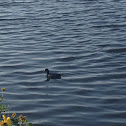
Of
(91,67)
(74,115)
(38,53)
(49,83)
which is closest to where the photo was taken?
(74,115)

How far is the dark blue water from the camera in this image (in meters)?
12.8

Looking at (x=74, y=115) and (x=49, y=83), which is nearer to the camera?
(x=74, y=115)

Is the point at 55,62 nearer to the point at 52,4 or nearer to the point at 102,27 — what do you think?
the point at 102,27

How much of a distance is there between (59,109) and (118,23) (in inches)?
546

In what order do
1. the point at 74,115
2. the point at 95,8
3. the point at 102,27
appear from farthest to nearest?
the point at 95,8 < the point at 102,27 < the point at 74,115

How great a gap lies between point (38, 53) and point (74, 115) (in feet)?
24.3

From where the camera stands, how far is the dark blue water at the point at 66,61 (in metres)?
12.8

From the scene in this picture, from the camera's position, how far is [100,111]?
12.7m

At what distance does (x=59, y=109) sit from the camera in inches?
510

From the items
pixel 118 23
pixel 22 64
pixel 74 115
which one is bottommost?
pixel 74 115

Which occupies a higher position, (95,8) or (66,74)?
(95,8)

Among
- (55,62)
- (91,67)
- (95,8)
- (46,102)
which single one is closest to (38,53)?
(55,62)

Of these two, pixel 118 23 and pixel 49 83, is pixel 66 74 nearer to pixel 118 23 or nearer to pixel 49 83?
pixel 49 83

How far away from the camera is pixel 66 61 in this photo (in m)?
18.4
